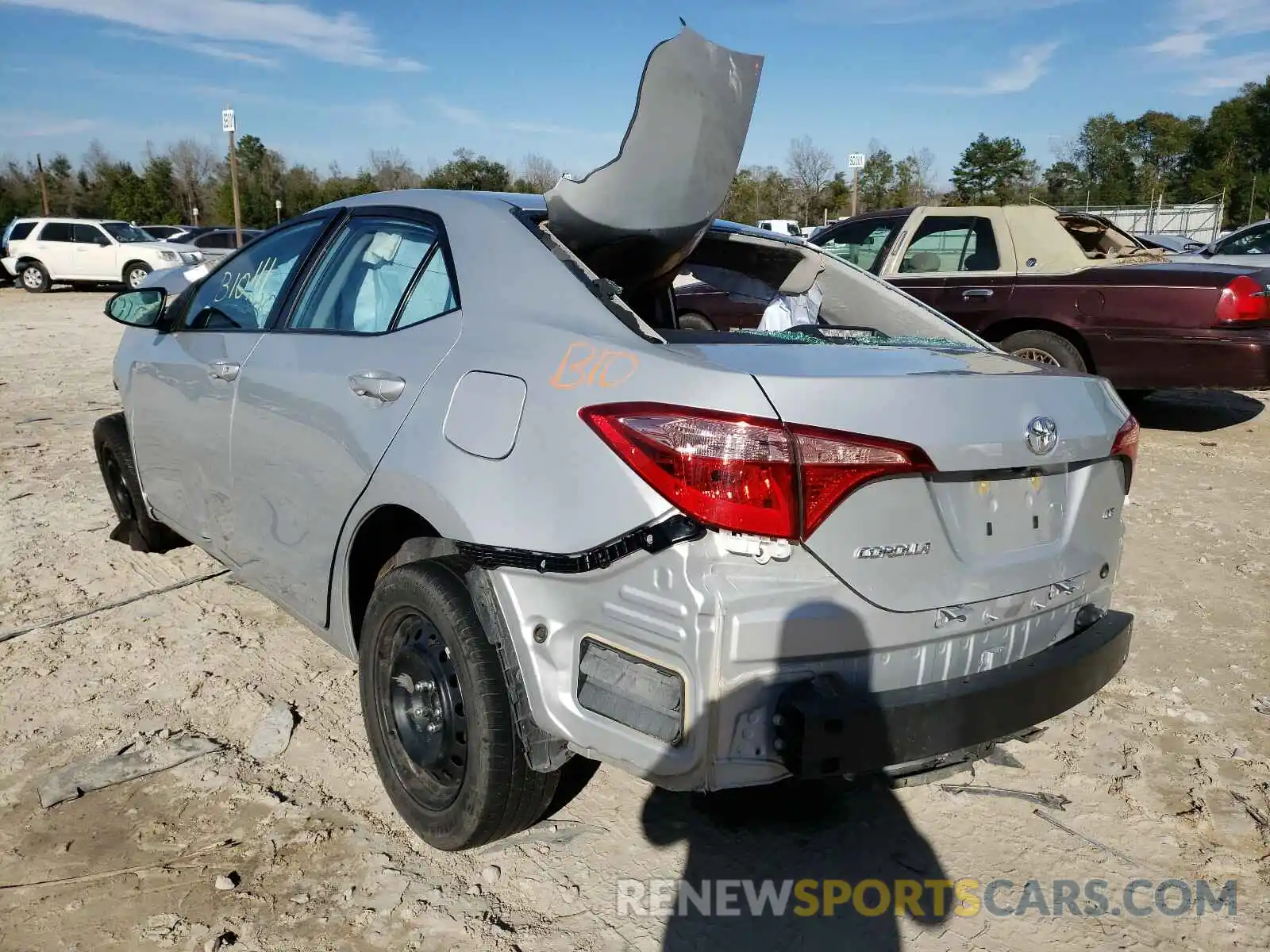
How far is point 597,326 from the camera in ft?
7.19

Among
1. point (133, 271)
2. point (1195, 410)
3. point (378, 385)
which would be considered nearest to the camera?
point (378, 385)

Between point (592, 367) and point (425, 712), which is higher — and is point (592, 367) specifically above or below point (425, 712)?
above

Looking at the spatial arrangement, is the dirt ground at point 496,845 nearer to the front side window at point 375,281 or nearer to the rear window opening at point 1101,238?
the front side window at point 375,281

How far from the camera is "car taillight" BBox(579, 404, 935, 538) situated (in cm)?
188

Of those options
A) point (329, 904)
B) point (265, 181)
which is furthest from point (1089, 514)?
point (265, 181)

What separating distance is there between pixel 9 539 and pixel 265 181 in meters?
54.1

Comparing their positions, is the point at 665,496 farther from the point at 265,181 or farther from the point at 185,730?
the point at 265,181

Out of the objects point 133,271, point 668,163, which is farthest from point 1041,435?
point 133,271

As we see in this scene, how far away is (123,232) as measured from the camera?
23.2 m

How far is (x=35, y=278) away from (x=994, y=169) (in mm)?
51939

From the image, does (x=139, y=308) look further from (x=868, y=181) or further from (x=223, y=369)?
(x=868, y=181)

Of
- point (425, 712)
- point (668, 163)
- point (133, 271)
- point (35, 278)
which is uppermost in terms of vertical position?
point (668, 163)

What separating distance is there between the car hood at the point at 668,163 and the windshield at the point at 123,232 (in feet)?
79.4

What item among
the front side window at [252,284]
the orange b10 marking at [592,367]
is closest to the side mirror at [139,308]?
the front side window at [252,284]
